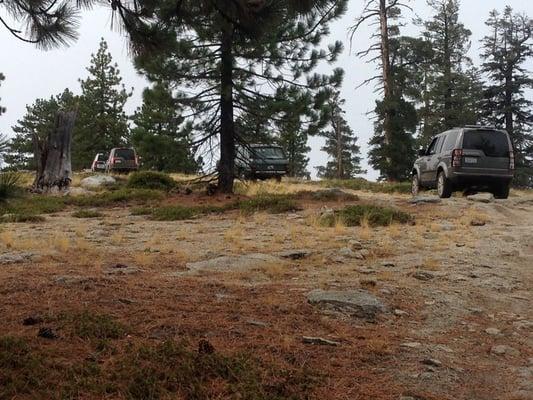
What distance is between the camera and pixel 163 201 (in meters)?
15.7

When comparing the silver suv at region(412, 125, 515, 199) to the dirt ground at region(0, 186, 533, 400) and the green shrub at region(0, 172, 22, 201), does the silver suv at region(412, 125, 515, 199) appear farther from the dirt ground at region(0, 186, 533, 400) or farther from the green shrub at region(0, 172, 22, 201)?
the green shrub at region(0, 172, 22, 201)

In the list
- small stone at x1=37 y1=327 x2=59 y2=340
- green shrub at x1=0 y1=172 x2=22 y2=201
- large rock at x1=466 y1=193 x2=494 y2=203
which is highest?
green shrub at x1=0 y1=172 x2=22 y2=201

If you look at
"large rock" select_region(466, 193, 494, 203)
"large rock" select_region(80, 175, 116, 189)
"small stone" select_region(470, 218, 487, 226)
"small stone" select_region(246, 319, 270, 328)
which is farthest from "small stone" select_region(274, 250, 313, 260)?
"large rock" select_region(80, 175, 116, 189)

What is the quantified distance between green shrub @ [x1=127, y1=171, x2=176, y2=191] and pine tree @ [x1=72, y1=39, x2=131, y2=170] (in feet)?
102

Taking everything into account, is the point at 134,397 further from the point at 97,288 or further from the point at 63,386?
the point at 97,288

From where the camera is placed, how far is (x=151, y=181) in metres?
19.0

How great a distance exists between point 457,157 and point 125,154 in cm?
2166

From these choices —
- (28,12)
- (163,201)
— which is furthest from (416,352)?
(163,201)

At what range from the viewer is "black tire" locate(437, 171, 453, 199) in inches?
608

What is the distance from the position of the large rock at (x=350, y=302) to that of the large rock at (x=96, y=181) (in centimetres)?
1591

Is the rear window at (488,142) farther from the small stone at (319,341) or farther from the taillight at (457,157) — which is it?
the small stone at (319,341)

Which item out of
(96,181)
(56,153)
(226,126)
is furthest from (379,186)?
(56,153)

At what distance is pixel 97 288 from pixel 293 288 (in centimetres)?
211

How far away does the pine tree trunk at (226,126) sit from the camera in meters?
15.5
